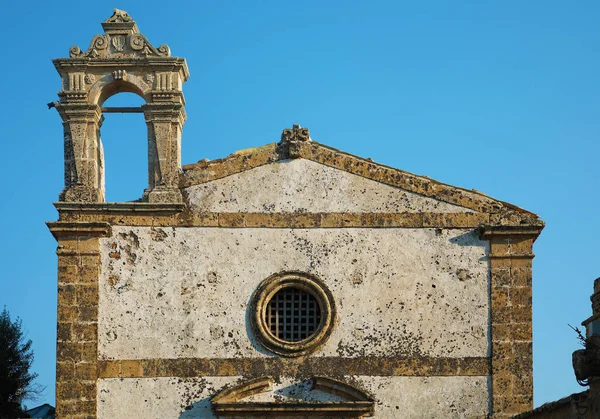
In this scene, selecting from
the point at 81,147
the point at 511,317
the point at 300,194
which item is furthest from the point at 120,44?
the point at 511,317

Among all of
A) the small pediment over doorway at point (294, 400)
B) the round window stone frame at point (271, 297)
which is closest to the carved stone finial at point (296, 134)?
the round window stone frame at point (271, 297)

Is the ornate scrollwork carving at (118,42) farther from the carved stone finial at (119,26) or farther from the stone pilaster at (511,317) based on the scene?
the stone pilaster at (511,317)

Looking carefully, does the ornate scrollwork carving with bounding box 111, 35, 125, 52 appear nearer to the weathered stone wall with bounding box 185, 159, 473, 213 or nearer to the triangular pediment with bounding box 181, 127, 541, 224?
the triangular pediment with bounding box 181, 127, 541, 224

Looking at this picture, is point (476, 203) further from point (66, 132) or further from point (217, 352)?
point (66, 132)

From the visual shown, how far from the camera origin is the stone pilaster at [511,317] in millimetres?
22438

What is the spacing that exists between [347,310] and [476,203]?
3138mm

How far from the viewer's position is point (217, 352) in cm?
2242

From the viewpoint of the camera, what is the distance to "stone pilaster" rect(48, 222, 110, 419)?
72.5 ft

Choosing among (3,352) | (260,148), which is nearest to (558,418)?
A: (260,148)

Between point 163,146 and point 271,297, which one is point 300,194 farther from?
point 163,146

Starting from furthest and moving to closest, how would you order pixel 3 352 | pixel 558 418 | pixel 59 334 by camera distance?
pixel 3 352 → pixel 59 334 → pixel 558 418

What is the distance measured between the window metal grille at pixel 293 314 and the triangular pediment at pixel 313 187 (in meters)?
1.56

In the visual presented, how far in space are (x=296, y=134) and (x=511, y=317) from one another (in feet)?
17.0

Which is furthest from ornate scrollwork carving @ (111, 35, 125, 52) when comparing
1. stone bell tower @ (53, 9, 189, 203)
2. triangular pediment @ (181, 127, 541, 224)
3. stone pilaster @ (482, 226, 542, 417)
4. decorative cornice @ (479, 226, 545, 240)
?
stone pilaster @ (482, 226, 542, 417)
